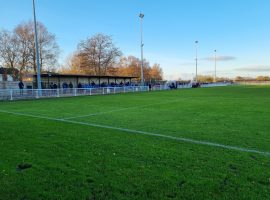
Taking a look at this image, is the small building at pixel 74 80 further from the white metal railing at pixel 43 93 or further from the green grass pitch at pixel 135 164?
the green grass pitch at pixel 135 164

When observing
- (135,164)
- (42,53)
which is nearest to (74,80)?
(42,53)

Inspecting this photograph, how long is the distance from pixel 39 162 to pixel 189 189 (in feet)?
8.89

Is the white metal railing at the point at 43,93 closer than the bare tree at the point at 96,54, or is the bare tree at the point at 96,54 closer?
the white metal railing at the point at 43,93

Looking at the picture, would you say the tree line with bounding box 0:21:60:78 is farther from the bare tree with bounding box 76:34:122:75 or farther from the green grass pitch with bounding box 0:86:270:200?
the green grass pitch with bounding box 0:86:270:200

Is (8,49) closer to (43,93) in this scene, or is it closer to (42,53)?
(42,53)

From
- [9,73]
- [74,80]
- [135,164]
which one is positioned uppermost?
[9,73]

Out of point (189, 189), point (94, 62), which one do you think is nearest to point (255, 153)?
point (189, 189)

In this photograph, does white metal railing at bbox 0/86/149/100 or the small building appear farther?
the small building

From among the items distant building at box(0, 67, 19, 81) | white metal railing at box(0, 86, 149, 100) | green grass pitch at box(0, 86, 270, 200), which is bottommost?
green grass pitch at box(0, 86, 270, 200)

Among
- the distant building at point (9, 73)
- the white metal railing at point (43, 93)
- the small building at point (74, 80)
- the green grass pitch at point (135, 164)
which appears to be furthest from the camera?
the distant building at point (9, 73)

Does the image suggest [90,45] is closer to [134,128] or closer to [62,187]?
A: [134,128]

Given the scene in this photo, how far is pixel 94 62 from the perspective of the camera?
54.2 meters

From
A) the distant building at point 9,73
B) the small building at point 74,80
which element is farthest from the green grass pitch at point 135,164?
the distant building at point 9,73

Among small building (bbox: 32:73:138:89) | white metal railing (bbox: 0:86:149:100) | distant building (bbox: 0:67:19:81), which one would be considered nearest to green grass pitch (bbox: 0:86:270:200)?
white metal railing (bbox: 0:86:149:100)
